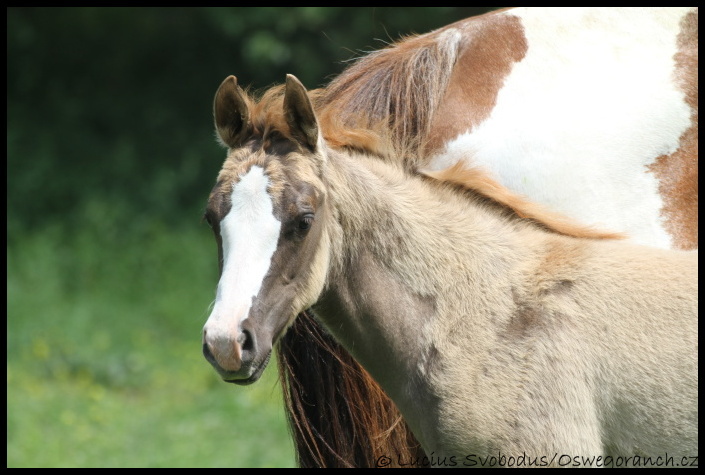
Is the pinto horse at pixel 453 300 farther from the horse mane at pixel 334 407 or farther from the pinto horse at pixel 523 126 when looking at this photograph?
the horse mane at pixel 334 407

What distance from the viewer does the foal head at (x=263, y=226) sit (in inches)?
97.0

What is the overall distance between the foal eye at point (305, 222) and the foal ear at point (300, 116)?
0.23m

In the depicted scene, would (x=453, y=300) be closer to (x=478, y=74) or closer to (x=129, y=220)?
(x=478, y=74)

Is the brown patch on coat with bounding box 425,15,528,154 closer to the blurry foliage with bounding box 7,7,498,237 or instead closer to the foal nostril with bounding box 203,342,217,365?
the foal nostril with bounding box 203,342,217,365

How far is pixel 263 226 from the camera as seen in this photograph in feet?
8.30

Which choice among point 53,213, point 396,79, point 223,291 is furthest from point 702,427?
point 53,213

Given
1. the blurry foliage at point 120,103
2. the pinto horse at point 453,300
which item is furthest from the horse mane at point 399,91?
the blurry foliage at point 120,103

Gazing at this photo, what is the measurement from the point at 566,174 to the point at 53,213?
25.3 feet

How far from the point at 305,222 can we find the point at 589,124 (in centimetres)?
114

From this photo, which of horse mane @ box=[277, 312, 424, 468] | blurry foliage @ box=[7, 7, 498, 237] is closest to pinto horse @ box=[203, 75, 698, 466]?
horse mane @ box=[277, 312, 424, 468]

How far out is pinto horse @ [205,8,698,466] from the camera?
3129 millimetres

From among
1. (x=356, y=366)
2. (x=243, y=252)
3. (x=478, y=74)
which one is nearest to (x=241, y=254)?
(x=243, y=252)

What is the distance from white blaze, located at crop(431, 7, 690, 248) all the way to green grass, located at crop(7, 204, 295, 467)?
2.55m
